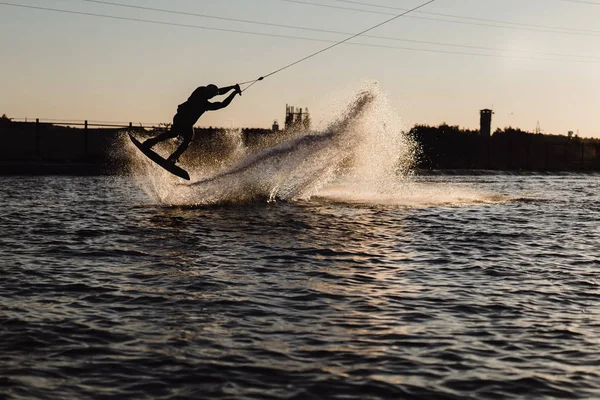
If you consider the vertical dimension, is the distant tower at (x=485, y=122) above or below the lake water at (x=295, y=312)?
above

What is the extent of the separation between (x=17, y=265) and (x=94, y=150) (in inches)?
3044

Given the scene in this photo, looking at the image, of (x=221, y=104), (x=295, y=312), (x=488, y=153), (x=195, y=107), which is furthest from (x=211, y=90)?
(x=488, y=153)

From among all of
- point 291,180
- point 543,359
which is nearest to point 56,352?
point 543,359

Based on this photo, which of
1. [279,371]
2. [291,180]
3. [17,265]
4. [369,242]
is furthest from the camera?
[291,180]

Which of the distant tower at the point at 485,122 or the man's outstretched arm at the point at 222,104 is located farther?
the distant tower at the point at 485,122

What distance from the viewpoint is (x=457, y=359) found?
6.80m

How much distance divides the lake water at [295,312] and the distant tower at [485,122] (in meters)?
84.3

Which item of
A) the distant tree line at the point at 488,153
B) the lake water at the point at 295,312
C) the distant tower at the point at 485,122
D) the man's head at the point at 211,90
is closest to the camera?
the lake water at the point at 295,312

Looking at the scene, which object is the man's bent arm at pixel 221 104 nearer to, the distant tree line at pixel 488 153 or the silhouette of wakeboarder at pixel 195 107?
the silhouette of wakeboarder at pixel 195 107

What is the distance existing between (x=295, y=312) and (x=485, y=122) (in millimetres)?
96095

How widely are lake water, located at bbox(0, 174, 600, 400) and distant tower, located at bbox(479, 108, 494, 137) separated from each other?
8430 cm

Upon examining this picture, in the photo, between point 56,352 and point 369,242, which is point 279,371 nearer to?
point 56,352

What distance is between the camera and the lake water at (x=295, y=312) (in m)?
6.13

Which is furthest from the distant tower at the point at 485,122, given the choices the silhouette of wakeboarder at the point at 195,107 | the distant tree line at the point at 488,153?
the silhouette of wakeboarder at the point at 195,107
